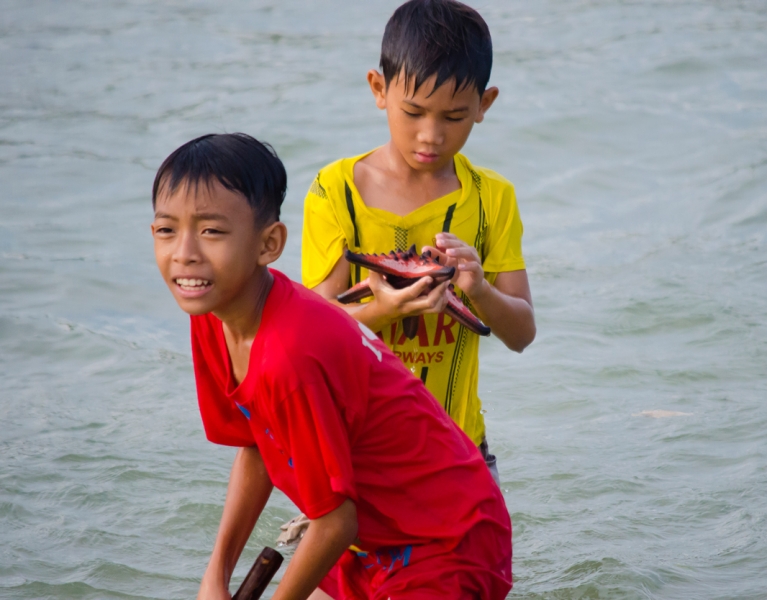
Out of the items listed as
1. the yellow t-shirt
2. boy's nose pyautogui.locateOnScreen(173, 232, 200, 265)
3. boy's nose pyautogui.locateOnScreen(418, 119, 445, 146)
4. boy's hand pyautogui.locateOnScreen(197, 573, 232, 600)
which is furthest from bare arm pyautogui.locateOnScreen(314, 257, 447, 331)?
boy's hand pyautogui.locateOnScreen(197, 573, 232, 600)

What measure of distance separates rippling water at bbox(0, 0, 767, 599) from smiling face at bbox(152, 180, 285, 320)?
6.35 feet

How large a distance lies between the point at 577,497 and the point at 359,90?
24.6ft

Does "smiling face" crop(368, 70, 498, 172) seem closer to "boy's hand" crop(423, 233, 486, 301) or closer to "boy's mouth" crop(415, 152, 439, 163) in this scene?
"boy's mouth" crop(415, 152, 439, 163)

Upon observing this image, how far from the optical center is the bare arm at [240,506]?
284 centimetres

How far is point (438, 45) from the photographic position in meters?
3.07

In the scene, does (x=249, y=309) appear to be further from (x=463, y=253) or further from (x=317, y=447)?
(x=463, y=253)

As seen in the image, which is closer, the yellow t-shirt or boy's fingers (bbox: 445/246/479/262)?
boy's fingers (bbox: 445/246/479/262)

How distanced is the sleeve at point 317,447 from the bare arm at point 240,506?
547 millimetres

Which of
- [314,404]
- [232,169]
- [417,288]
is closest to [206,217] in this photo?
[232,169]

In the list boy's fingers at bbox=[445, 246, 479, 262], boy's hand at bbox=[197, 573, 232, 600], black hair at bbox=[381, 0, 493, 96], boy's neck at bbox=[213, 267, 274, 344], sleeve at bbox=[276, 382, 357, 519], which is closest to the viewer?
sleeve at bbox=[276, 382, 357, 519]

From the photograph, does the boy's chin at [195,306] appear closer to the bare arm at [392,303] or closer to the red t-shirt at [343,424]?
the red t-shirt at [343,424]

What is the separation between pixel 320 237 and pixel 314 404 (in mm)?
1057

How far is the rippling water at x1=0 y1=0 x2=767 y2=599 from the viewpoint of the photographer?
4355 mm

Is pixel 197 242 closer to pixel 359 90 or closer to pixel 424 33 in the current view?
pixel 424 33
